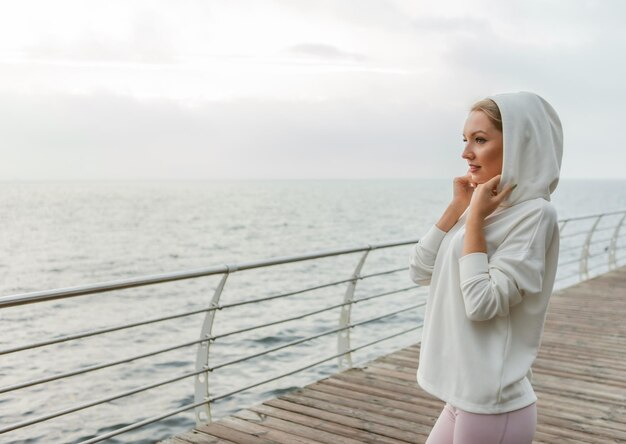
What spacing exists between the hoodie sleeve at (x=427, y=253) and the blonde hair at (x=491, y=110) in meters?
0.31

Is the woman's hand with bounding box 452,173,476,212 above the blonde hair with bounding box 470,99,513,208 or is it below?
below

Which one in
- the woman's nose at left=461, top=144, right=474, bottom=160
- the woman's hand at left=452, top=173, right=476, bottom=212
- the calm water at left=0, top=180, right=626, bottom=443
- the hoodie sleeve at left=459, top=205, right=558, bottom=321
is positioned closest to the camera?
the hoodie sleeve at left=459, top=205, right=558, bottom=321

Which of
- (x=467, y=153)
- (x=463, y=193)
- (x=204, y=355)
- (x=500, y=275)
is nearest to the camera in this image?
(x=500, y=275)

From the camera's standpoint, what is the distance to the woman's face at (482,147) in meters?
1.57

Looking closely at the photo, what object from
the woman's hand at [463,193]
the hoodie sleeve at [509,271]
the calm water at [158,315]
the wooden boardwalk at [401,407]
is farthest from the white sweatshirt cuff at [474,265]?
the calm water at [158,315]

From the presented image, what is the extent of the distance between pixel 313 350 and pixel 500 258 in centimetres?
1079

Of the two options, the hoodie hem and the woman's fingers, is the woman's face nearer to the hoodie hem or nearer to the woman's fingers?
the woman's fingers

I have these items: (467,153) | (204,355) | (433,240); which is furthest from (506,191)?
(204,355)

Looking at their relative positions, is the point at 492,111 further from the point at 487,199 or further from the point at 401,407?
the point at 401,407

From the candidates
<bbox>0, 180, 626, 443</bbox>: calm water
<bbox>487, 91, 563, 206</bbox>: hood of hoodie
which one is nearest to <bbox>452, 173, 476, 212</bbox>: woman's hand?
<bbox>487, 91, 563, 206</bbox>: hood of hoodie

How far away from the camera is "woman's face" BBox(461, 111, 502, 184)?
5.16ft

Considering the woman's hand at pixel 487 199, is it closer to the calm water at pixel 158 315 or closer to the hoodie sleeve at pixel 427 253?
the hoodie sleeve at pixel 427 253

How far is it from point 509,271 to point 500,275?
0.07ft

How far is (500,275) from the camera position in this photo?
1.50 meters
